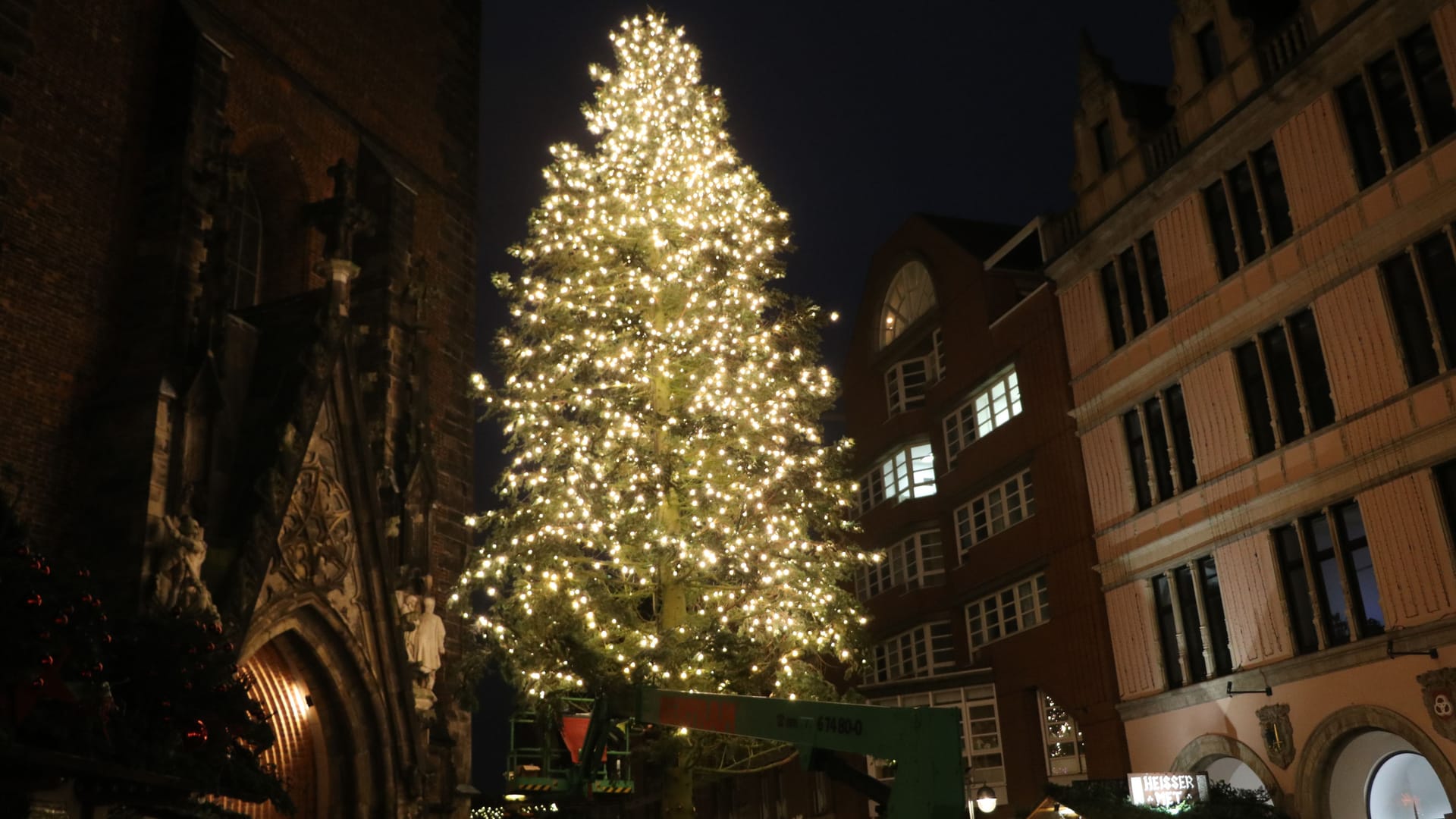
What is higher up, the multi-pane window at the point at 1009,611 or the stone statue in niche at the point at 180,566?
the multi-pane window at the point at 1009,611

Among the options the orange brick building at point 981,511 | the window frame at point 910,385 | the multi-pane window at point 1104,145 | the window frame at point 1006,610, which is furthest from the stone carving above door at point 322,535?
the window frame at point 910,385

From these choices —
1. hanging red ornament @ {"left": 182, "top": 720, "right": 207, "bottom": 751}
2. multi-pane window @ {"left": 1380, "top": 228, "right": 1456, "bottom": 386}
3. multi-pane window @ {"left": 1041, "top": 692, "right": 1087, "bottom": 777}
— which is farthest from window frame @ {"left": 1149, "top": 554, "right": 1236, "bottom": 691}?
hanging red ornament @ {"left": 182, "top": 720, "right": 207, "bottom": 751}

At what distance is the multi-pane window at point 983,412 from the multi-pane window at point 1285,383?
25.8 ft

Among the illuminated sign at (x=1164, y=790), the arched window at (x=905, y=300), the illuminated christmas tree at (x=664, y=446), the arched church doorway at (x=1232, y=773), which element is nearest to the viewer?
the illuminated christmas tree at (x=664, y=446)

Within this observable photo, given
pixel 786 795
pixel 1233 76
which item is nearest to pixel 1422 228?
pixel 1233 76

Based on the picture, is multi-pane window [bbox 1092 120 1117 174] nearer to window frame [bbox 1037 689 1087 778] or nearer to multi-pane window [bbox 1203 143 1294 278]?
multi-pane window [bbox 1203 143 1294 278]

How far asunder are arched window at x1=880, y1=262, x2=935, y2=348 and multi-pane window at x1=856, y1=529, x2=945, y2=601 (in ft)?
20.6

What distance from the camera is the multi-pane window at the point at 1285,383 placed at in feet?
72.5

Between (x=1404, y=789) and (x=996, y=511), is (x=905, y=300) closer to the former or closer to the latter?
(x=996, y=511)

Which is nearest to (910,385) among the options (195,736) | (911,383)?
(911,383)

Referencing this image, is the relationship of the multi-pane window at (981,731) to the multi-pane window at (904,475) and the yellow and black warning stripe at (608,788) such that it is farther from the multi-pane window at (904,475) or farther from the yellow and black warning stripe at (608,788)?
the yellow and black warning stripe at (608,788)

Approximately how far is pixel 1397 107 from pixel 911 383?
17933 millimetres

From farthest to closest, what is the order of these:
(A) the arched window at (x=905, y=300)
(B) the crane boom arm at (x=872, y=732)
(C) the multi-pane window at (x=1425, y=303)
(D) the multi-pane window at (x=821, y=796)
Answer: (D) the multi-pane window at (x=821, y=796) → (A) the arched window at (x=905, y=300) → (C) the multi-pane window at (x=1425, y=303) → (B) the crane boom arm at (x=872, y=732)

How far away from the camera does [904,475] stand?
123 feet
